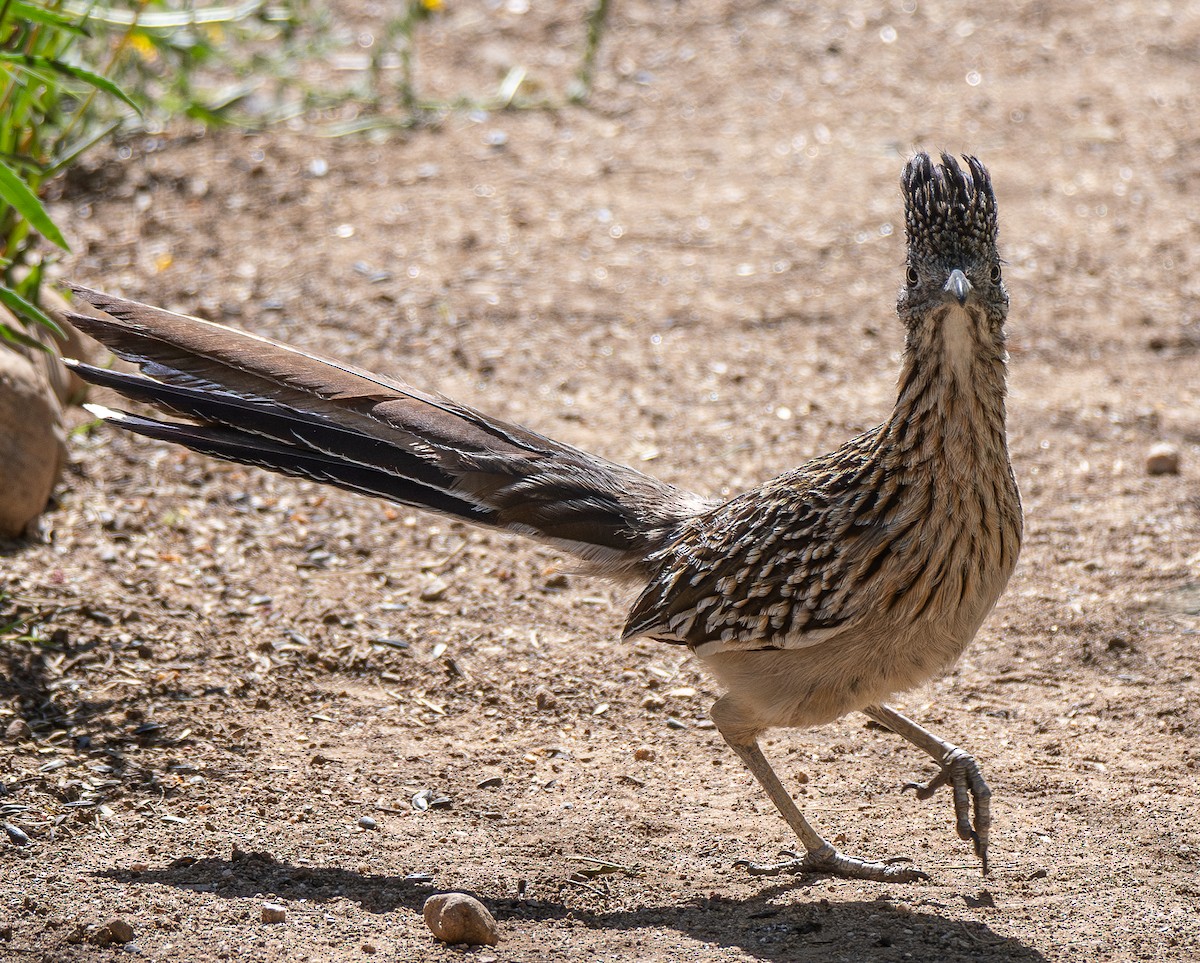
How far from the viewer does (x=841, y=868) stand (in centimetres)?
404

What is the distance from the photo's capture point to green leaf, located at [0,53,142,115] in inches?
177

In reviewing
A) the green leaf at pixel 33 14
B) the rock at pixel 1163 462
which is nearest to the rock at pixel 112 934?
the green leaf at pixel 33 14

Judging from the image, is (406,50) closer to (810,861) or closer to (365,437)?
(365,437)

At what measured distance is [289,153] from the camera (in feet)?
28.7

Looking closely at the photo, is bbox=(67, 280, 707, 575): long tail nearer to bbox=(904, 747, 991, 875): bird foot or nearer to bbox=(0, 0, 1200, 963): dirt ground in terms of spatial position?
bbox=(0, 0, 1200, 963): dirt ground

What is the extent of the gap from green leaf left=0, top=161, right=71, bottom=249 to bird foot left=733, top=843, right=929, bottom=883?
289cm

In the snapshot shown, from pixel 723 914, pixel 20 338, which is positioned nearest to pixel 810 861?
pixel 723 914

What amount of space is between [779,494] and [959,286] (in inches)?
38.0

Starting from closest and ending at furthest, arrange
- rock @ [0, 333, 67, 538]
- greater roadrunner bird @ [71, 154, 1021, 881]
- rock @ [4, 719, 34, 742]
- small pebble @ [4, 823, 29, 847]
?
greater roadrunner bird @ [71, 154, 1021, 881] → small pebble @ [4, 823, 29, 847] → rock @ [4, 719, 34, 742] → rock @ [0, 333, 67, 538]

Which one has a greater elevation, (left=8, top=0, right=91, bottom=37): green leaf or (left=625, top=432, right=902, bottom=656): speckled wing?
(left=8, top=0, right=91, bottom=37): green leaf

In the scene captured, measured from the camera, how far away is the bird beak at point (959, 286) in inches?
139

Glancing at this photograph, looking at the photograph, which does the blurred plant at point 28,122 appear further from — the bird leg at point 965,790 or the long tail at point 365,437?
the bird leg at point 965,790

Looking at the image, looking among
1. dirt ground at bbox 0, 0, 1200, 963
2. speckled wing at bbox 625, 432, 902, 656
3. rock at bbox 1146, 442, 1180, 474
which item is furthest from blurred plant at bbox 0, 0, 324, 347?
rock at bbox 1146, 442, 1180, 474

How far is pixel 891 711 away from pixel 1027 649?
105 centimetres
